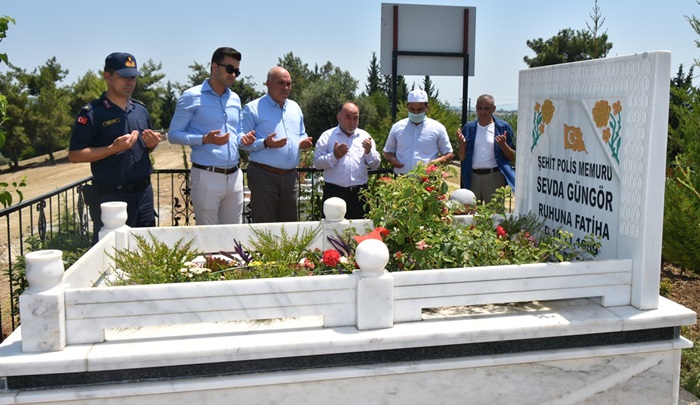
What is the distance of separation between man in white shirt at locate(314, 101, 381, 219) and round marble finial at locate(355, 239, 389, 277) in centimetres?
300

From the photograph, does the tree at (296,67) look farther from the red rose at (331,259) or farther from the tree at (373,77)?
the red rose at (331,259)

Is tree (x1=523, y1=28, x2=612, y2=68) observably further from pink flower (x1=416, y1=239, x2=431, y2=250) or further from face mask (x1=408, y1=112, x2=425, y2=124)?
pink flower (x1=416, y1=239, x2=431, y2=250)

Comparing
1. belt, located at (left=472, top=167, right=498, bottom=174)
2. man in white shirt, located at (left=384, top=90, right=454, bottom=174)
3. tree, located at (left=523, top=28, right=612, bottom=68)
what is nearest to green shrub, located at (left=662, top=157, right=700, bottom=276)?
belt, located at (left=472, top=167, right=498, bottom=174)

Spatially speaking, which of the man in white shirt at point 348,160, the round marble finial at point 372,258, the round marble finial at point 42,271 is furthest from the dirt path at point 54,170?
the round marble finial at point 372,258

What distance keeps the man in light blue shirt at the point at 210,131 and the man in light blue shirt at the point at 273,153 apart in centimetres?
25

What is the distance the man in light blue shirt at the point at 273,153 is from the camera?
5719 millimetres

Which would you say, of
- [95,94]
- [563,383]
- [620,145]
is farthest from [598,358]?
[95,94]

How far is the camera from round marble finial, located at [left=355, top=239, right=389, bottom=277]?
9.73 feet

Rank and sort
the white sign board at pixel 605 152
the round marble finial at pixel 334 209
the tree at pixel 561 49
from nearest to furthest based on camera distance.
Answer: the white sign board at pixel 605 152, the round marble finial at pixel 334 209, the tree at pixel 561 49

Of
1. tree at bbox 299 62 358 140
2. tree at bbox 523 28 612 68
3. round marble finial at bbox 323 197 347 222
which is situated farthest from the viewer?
tree at bbox 523 28 612 68

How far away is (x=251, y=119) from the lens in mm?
5805

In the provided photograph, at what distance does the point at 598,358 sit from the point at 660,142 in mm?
1157

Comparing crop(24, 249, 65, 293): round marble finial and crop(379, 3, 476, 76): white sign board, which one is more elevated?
crop(379, 3, 476, 76): white sign board

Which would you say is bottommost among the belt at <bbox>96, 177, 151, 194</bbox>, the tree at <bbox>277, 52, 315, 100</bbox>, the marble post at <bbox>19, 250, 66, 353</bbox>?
the marble post at <bbox>19, 250, 66, 353</bbox>
